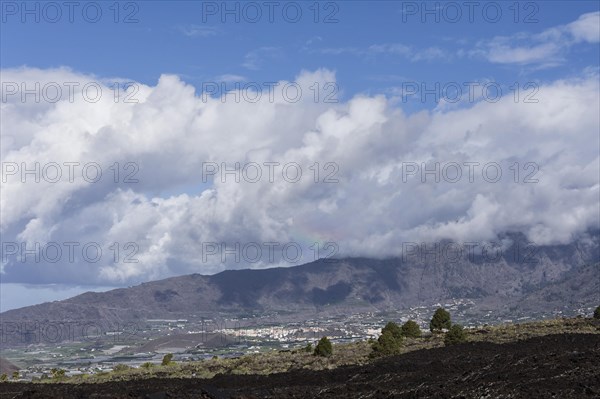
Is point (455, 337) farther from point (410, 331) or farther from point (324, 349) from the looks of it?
point (410, 331)

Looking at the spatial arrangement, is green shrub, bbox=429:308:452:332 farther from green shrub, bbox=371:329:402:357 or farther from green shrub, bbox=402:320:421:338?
green shrub, bbox=371:329:402:357

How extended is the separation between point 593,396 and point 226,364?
1877 inches

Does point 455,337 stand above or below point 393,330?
below

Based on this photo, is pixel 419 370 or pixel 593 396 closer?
pixel 593 396

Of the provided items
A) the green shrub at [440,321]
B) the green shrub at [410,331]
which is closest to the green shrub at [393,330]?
the green shrub at [410,331]

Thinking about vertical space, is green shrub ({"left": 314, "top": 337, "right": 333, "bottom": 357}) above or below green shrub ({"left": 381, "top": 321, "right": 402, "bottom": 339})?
below

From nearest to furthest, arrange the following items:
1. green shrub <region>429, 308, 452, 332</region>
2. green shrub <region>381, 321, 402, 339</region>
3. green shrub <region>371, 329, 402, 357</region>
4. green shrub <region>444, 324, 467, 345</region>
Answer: green shrub <region>371, 329, 402, 357</region> → green shrub <region>444, 324, 467, 345</region> → green shrub <region>381, 321, 402, 339</region> → green shrub <region>429, 308, 452, 332</region>

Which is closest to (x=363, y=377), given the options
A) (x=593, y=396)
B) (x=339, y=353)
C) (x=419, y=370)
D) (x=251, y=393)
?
(x=419, y=370)

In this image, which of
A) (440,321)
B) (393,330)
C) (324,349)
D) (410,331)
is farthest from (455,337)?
(440,321)

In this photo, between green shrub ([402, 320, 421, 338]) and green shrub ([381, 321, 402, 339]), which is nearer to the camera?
green shrub ([381, 321, 402, 339])

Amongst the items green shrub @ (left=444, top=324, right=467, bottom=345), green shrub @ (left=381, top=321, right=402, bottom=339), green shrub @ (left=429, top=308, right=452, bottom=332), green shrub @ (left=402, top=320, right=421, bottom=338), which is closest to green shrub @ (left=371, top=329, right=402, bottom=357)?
green shrub @ (left=444, top=324, right=467, bottom=345)

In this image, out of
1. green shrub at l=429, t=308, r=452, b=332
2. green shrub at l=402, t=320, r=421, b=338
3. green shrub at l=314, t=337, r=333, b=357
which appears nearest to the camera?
green shrub at l=314, t=337, r=333, b=357

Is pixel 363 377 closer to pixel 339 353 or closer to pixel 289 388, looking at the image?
pixel 289 388

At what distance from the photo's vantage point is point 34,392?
47375 mm
